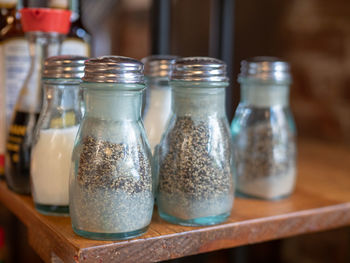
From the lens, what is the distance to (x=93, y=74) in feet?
1.62

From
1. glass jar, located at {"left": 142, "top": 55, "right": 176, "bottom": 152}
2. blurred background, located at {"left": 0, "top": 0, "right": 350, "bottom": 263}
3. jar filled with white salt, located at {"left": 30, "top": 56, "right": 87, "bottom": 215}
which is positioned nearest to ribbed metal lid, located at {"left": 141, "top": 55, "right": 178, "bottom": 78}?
glass jar, located at {"left": 142, "top": 55, "right": 176, "bottom": 152}

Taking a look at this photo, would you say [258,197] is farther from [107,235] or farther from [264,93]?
[107,235]

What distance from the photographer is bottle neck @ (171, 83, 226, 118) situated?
56 centimetres

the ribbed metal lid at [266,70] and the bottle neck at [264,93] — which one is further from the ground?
the ribbed metal lid at [266,70]

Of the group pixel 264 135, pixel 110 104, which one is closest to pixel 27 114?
pixel 110 104

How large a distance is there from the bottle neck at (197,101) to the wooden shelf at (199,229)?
0.47 ft

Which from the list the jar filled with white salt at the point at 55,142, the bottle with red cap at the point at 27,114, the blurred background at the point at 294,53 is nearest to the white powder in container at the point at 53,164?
the jar filled with white salt at the point at 55,142

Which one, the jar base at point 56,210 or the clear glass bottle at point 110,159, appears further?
the jar base at point 56,210

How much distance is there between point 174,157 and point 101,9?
7.20ft

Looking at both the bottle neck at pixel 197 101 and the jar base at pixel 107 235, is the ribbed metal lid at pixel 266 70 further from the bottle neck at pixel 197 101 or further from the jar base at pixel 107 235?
the jar base at pixel 107 235

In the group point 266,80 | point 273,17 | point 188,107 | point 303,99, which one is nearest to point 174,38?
point 273,17

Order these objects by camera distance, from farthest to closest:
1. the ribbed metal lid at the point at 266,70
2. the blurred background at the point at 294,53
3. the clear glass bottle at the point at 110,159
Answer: the blurred background at the point at 294,53
the ribbed metal lid at the point at 266,70
the clear glass bottle at the point at 110,159

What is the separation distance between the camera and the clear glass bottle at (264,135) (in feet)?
2.29

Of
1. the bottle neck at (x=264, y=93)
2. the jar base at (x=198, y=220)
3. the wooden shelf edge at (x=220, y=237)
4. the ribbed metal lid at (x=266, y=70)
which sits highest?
the ribbed metal lid at (x=266, y=70)
